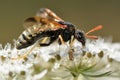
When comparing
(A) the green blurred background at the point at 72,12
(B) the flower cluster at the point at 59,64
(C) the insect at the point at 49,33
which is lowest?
(B) the flower cluster at the point at 59,64

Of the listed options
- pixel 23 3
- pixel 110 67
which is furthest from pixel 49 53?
pixel 23 3

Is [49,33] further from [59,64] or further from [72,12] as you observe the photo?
[72,12]

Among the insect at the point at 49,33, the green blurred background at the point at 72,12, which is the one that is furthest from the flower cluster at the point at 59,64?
the green blurred background at the point at 72,12

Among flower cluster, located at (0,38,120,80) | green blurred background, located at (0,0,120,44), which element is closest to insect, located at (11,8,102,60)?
flower cluster, located at (0,38,120,80)

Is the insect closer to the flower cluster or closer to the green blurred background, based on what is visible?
the flower cluster

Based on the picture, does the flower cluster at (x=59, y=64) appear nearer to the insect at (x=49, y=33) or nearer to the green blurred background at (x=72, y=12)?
the insect at (x=49, y=33)

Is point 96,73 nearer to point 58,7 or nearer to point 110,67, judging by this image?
point 110,67
